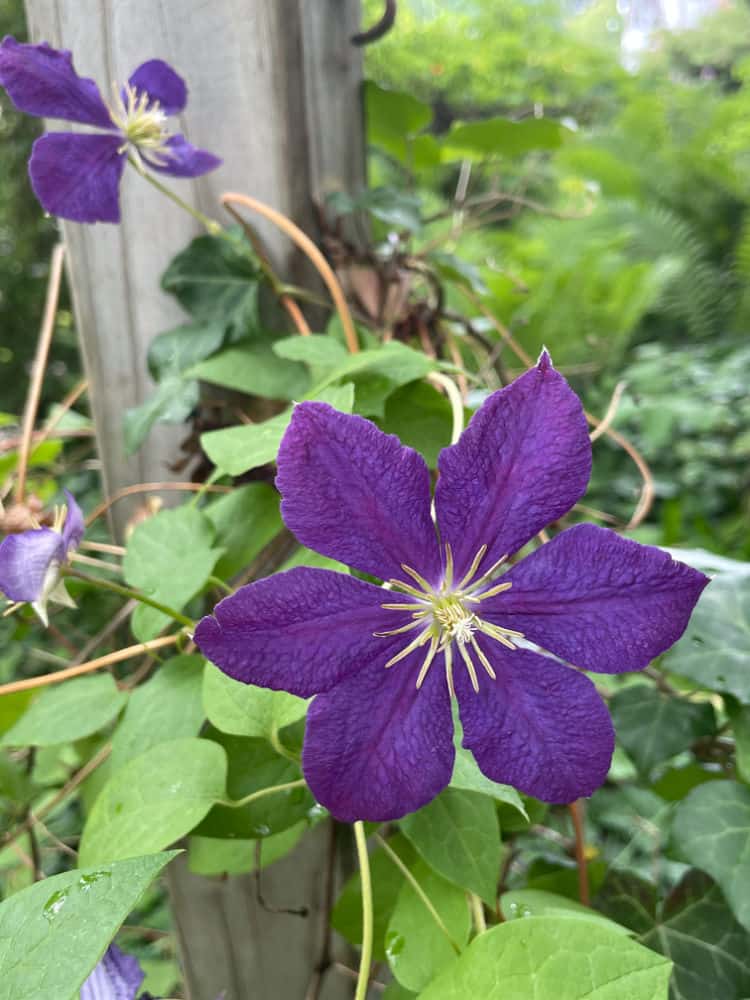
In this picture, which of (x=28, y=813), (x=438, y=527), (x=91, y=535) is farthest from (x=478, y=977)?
(x=91, y=535)

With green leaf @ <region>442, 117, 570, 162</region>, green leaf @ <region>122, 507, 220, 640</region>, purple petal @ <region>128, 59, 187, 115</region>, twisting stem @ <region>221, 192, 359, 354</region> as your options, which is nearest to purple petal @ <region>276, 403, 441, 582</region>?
green leaf @ <region>122, 507, 220, 640</region>

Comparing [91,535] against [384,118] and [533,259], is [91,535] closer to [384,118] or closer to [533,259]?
[384,118]

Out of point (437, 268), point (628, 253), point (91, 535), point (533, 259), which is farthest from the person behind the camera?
point (628, 253)

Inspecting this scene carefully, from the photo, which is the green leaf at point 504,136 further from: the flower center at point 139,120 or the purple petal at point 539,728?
the purple petal at point 539,728

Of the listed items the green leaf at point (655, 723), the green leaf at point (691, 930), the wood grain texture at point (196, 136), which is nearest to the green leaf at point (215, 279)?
the wood grain texture at point (196, 136)

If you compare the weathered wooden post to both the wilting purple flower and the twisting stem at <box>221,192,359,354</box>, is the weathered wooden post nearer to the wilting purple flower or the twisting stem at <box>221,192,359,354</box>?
the twisting stem at <box>221,192,359,354</box>

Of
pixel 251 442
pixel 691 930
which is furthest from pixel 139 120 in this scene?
pixel 691 930

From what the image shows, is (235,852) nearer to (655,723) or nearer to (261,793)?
(261,793)
